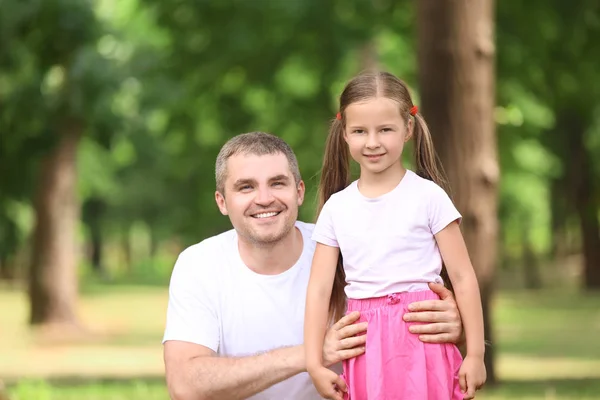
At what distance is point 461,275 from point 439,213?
22cm

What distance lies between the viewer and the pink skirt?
4.21 m

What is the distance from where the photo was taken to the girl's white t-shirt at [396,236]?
425 centimetres

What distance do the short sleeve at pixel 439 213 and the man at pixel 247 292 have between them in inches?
23.3

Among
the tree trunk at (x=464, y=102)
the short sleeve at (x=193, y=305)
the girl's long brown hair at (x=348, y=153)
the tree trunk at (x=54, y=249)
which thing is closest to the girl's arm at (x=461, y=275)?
the girl's long brown hair at (x=348, y=153)

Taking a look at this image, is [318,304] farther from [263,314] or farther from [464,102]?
[464,102]

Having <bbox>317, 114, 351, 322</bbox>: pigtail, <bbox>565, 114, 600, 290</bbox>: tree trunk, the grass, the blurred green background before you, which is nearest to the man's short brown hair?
<bbox>317, 114, 351, 322</bbox>: pigtail

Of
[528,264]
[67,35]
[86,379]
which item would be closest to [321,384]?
[86,379]

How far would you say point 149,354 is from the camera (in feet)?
63.8

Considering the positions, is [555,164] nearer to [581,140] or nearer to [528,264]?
[581,140]

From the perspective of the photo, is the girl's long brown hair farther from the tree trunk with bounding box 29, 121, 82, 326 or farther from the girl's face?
the tree trunk with bounding box 29, 121, 82, 326

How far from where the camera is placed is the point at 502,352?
1805 centimetres

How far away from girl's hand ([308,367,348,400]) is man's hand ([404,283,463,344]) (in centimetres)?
31

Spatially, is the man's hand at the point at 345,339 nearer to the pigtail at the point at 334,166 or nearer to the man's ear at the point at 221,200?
the pigtail at the point at 334,166

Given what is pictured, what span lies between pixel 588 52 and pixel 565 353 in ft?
14.0
